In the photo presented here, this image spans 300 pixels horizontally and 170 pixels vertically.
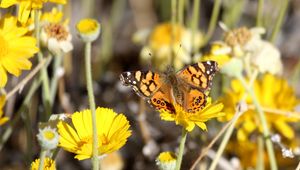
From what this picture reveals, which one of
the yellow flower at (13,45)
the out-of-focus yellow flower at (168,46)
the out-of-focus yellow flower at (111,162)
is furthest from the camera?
the out-of-focus yellow flower at (168,46)

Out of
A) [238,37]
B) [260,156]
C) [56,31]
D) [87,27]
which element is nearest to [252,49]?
[238,37]

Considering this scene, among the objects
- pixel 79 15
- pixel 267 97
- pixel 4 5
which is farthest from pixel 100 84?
pixel 4 5

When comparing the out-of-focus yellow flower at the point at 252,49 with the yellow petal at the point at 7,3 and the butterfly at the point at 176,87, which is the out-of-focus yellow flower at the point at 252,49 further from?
the yellow petal at the point at 7,3

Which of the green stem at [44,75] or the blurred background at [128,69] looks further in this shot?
the blurred background at [128,69]

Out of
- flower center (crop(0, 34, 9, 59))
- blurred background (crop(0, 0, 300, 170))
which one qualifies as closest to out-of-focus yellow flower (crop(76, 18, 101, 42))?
flower center (crop(0, 34, 9, 59))

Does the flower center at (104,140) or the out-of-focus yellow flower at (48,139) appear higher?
the out-of-focus yellow flower at (48,139)

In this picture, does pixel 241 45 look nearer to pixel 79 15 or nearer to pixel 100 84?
pixel 100 84

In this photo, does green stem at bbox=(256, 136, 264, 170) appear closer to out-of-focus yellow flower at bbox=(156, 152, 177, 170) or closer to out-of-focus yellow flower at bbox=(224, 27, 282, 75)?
out-of-focus yellow flower at bbox=(224, 27, 282, 75)

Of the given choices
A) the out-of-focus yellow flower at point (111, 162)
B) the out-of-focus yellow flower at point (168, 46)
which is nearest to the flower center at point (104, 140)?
the out-of-focus yellow flower at point (111, 162)
